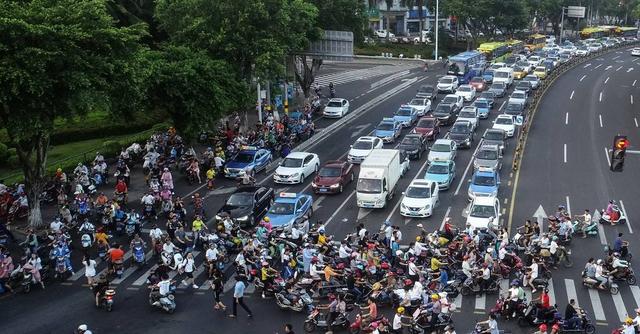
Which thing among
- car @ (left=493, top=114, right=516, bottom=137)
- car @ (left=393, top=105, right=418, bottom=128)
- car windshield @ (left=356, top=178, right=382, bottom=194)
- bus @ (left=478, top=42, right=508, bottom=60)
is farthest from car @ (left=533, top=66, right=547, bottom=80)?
car windshield @ (left=356, top=178, right=382, bottom=194)

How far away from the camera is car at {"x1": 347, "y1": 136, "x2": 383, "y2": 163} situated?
1679 inches

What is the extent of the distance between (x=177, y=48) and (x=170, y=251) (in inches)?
716

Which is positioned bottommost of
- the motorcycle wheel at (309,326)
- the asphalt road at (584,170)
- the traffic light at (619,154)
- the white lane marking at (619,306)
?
the asphalt road at (584,170)

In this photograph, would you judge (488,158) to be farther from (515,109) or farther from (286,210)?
(515,109)

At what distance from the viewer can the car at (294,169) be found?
38719mm

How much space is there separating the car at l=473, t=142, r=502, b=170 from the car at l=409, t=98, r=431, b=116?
15.9 metres

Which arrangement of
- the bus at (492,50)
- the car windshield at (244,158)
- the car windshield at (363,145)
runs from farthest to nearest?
the bus at (492,50), the car windshield at (363,145), the car windshield at (244,158)

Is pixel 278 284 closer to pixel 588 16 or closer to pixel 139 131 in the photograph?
pixel 139 131

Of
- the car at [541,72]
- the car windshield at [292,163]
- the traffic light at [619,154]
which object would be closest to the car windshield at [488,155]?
the car windshield at [292,163]

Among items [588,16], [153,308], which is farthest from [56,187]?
[588,16]

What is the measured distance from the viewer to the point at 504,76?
222ft

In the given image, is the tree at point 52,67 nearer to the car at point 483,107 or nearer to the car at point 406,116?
the car at point 406,116

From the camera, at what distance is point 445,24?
13575cm

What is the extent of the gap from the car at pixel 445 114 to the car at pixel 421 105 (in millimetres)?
1928
